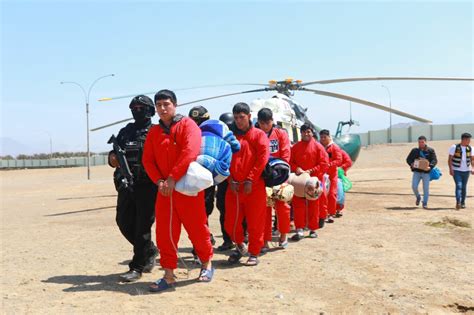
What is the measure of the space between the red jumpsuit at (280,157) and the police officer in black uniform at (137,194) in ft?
5.76

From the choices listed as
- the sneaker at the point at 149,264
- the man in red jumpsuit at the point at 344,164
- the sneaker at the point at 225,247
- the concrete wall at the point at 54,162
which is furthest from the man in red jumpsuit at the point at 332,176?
the concrete wall at the point at 54,162

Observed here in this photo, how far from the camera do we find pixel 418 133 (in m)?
53.4

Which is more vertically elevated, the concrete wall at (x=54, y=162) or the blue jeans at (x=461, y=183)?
the blue jeans at (x=461, y=183)

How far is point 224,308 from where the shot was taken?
4016mm

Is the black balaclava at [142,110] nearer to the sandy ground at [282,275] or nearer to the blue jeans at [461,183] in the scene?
the sandy ground at [282,275]

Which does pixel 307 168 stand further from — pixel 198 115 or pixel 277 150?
pixel 198 115

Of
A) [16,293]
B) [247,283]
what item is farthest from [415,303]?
[16,293]

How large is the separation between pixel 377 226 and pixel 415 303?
426 centimetres

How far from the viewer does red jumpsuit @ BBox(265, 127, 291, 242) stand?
6234 millimetres

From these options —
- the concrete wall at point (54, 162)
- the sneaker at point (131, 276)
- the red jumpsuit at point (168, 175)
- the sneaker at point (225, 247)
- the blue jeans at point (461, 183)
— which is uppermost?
the red jumpsuit at point (168, 175)

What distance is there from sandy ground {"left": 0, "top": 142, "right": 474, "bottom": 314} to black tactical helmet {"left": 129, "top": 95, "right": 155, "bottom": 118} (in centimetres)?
186

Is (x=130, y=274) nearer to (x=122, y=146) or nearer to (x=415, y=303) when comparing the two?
(x=122, y=146)

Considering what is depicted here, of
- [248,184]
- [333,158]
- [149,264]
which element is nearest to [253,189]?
[248,184]

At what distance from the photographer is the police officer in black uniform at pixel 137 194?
4.98 m
